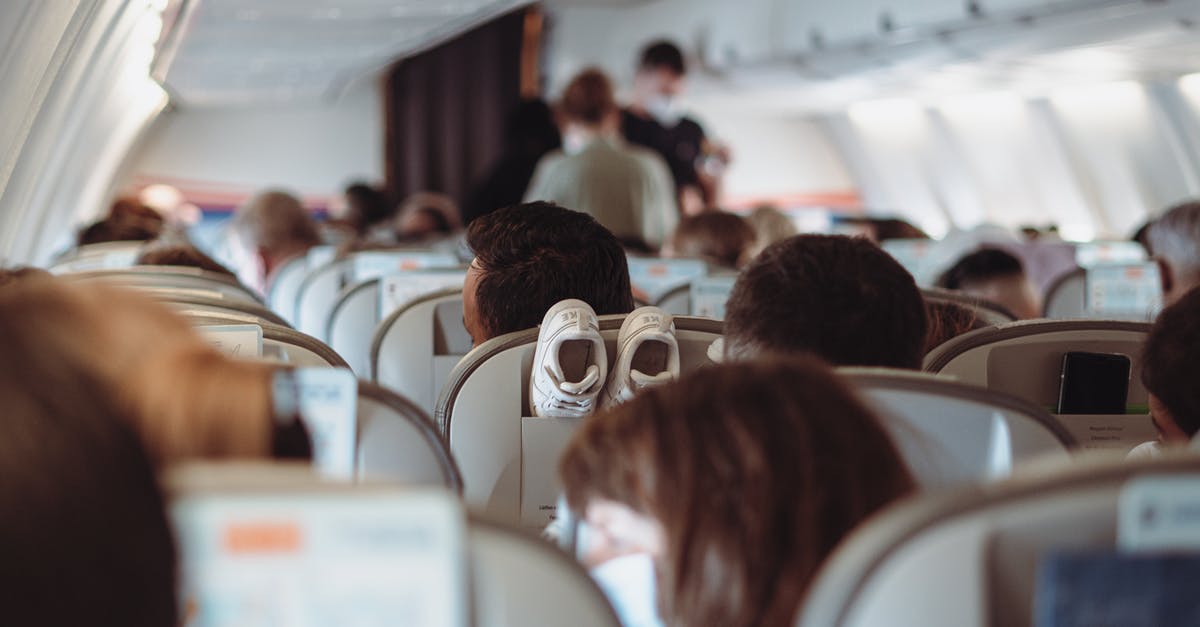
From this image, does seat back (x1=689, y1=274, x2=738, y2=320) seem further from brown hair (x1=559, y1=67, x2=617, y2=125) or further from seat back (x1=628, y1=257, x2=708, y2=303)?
brown hair (x1=559, y1=67, x2=617, y2=125)

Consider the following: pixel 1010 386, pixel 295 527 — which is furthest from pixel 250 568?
pixel 1010 386

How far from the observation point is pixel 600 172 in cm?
693

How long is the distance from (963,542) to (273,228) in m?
6.75

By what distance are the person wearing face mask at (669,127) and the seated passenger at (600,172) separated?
149cm

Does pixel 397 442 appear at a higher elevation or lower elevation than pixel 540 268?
lower

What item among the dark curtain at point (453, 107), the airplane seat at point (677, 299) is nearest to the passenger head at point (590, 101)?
the airplane seat at point (677, 299)

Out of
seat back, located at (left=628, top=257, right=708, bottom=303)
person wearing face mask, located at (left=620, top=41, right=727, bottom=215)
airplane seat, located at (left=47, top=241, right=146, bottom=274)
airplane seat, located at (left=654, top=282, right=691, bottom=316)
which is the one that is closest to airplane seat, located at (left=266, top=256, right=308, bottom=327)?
airplane seat, located at (left=47, top=241, right=146, bottom=274)

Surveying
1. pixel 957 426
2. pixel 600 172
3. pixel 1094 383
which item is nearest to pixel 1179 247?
pixel 1094 383

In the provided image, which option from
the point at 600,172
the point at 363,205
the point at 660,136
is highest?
the point at 660,136

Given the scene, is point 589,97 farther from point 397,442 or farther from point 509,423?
point 397,442

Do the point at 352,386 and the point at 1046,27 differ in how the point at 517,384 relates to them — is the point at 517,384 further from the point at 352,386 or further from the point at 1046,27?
the point at 1046,27

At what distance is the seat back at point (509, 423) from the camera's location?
9.42 feet

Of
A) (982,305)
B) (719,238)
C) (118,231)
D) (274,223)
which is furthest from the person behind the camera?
(118,231)

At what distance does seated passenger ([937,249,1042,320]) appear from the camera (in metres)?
5.23
